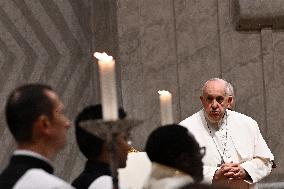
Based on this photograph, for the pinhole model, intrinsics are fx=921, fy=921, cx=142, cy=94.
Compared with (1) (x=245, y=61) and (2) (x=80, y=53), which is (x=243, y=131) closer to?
(1) (x=245, y=61)

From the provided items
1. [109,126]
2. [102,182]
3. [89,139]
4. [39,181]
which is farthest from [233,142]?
[109,126]

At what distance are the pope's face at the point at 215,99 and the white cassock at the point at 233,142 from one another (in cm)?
16

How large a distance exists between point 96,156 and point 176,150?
31 cm

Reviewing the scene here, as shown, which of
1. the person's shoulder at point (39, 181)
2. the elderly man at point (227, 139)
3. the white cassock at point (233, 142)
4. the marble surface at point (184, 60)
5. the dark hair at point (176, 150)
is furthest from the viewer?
the marble surface at point (184, 60)

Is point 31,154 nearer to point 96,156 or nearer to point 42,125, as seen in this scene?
point 42,125

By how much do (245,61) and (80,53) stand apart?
4.50 feet

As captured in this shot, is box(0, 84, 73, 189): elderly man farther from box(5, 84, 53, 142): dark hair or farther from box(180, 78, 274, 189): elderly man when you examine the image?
box(180, 78, 274, 189): elderly man

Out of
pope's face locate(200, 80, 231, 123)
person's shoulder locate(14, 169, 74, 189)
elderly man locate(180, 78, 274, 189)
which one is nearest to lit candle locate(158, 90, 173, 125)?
person's shoulder locate(14, 169, 74, 189)

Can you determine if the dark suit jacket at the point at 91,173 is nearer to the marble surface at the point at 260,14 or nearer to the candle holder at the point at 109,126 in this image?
the candle holder at the point at 109,126

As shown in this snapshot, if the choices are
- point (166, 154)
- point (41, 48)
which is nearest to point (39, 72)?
point (41, 48)

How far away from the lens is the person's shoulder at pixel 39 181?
2.76m

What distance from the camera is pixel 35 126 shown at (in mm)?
2963

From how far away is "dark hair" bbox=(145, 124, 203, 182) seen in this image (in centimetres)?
325

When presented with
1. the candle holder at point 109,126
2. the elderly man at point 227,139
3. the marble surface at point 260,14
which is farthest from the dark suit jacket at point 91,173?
the marble surface at point 260,14
